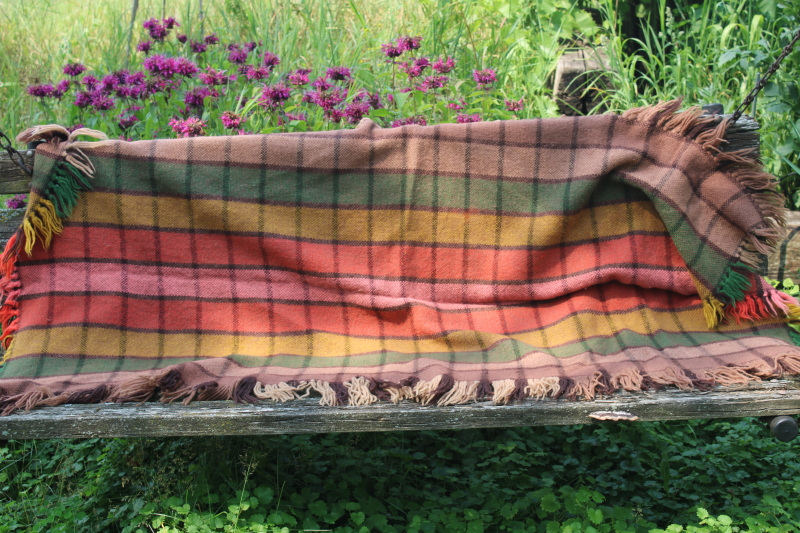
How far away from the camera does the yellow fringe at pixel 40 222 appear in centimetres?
208

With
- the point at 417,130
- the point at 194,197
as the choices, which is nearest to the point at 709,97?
the point at 417,130

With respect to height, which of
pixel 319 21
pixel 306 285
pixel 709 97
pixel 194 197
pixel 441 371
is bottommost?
pixel 441 371

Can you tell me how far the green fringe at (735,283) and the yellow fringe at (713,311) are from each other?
38 mm

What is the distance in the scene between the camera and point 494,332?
2240mm

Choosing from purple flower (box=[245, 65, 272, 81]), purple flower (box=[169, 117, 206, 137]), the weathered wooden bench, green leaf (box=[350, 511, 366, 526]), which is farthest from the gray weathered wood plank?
purple flower (box=[245, 65, 272, 81])

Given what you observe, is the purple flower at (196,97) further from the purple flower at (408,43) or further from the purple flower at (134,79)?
the purple flower at (408,43)

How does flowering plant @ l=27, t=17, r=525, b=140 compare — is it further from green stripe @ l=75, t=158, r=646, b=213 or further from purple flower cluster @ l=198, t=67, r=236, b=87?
green stripe @ l=75, t=158, r=646, b=213

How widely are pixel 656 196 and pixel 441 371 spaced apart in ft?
2.87

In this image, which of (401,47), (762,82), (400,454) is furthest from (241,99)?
(762,82)

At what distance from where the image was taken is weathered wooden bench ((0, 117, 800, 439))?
5.88 feet

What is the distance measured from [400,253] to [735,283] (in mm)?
1041

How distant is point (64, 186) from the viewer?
2123 mm

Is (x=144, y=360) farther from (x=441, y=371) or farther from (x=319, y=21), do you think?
(x=319, y=21)

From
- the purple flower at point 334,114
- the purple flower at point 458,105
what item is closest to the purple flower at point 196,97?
the purple flower at point 334,114
